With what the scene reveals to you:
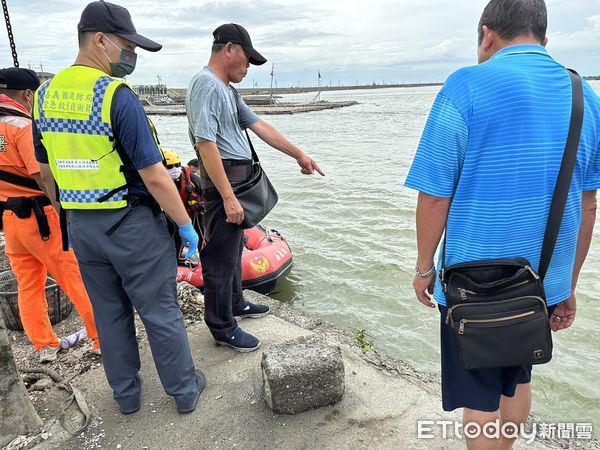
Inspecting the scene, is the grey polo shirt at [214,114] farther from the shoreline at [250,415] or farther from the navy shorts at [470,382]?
the navy shorts at [470,382]

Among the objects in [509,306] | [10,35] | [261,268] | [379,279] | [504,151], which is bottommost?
[379,279]

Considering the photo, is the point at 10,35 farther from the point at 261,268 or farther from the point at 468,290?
the point at 468,290

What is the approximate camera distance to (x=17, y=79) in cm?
274

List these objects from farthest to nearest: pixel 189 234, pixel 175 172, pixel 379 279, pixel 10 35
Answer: pixel 379 279 → pixel 175 172 → pixel 10 35 → pixel 189 234

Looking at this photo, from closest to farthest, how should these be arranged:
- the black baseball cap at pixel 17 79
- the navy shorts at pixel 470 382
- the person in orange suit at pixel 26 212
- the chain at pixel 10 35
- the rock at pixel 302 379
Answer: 1. the navy shorts at pixel 470 382
2. the rock at pixel 302 379
3. the person in orange suit at pixel 26 212
4. the black baseball cap at pixel 17 79
5. the chain at pixel 10 35

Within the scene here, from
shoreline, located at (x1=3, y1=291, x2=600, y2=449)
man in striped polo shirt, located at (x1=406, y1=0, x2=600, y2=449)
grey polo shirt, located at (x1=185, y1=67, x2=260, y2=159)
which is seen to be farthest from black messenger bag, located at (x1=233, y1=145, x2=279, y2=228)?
man in striped polo shirt, located at (x1=406, y1=0, x2=600, y2=449)

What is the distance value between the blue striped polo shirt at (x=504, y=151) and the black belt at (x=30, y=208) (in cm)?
229

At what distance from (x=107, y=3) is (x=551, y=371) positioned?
444cm

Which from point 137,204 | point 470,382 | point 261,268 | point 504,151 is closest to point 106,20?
point 137,204

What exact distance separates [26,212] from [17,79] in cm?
85

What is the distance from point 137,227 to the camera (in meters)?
2.11

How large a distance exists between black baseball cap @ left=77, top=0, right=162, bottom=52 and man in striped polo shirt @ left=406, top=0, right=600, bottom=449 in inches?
57.2

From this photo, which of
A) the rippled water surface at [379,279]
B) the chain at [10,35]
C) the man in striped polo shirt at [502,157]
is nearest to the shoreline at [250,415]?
the man in striped polo shirt at [502,157]

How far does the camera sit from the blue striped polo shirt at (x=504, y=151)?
1.42m
